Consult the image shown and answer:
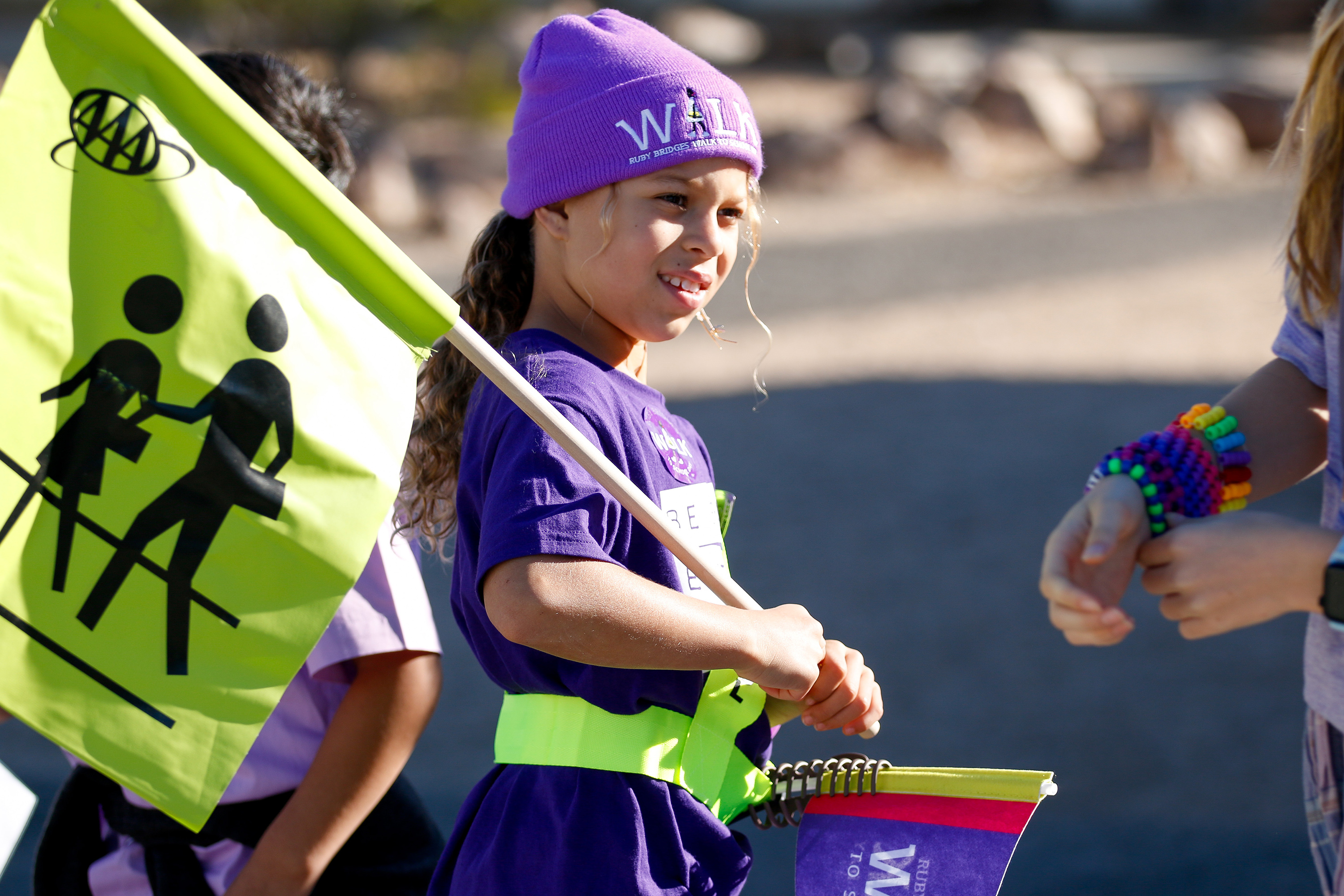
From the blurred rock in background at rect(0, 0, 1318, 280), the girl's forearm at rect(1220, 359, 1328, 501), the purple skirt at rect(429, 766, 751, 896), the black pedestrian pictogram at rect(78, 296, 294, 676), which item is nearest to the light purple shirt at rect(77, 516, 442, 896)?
the purple skirt at rect(429, 766, 751, 896)

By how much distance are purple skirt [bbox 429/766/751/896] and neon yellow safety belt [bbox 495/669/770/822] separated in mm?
16

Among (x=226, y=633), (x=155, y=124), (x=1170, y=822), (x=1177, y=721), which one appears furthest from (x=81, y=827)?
(x=1177, y=721)

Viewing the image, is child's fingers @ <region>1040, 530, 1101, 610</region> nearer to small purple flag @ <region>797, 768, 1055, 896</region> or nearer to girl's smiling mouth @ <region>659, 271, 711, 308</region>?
small purple flag @ <region>797, 768, 1055, 896</region>

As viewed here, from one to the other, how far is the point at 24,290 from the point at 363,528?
42 cm

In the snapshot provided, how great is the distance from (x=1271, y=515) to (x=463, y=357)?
1021mm

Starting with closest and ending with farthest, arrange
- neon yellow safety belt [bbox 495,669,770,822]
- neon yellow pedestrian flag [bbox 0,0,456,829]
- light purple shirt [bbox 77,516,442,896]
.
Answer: neon yellow pedestrian flag [bbox 0,0,456,829], neon yellow safety belt [bbox 495,669,770,822], light purple shirt [bbox 77,516,442,896]

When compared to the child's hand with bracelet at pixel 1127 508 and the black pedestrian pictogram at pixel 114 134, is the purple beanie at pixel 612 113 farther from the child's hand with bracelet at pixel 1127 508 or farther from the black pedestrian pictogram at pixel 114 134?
the child's hand with bracelet at pixel 1127 508

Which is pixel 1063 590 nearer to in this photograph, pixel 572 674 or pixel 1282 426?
pixel 1282 426

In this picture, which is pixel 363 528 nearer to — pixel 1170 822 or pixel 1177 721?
pixel 1170 822

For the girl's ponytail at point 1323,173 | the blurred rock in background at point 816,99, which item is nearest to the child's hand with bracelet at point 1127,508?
the girl's ponytail at point 1323,173

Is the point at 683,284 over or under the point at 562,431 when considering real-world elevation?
over

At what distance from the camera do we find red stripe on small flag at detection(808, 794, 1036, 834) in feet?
5.20

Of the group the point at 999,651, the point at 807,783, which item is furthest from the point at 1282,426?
the point at 999,651

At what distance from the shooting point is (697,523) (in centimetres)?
171
